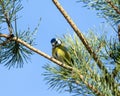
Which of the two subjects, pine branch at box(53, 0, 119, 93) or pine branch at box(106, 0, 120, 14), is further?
pine branch at box(106, 0, 120, 14)

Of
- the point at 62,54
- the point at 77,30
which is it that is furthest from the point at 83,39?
the point at 62,54

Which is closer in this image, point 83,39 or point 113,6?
point 83,39

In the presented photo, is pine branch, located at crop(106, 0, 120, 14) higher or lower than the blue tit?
higher

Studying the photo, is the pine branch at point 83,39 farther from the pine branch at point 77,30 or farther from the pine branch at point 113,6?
the pine branch at point 113,6

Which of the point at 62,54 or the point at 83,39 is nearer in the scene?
the point at 83,39

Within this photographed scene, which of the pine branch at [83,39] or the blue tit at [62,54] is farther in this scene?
the blue tit at [62,54]

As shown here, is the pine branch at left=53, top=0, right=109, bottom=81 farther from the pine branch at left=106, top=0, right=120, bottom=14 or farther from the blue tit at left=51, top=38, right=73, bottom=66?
the pine branch at left=106, top=0, right=120, bottom=14

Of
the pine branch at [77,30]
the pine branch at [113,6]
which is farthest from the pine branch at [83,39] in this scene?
the pine branch at [113,6]

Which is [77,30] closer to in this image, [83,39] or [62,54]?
[83,39]

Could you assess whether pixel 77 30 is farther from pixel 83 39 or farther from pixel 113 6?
pixel 113 6

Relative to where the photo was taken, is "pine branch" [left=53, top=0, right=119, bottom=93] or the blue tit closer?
"pine branch" [left=53, top=0, right=119, bottom=93]

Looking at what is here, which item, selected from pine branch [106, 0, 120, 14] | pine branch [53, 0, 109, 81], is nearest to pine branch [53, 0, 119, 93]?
pine branch [53, 0, 109, 81]

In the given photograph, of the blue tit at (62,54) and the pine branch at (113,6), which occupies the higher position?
the pine branch at (113,6)

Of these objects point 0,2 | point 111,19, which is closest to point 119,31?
point 111,19
